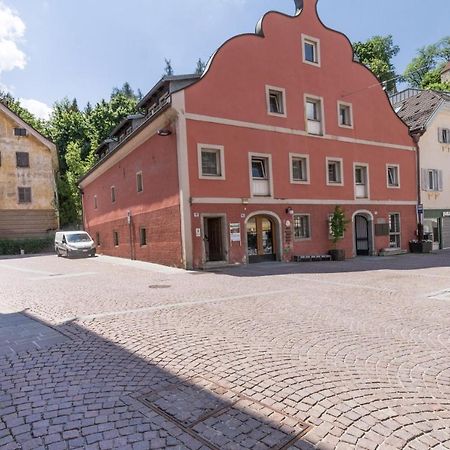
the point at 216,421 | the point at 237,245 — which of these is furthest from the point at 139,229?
the point at 216,421

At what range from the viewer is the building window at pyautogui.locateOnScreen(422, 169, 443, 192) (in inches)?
990

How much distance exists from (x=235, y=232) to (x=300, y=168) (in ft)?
18.4

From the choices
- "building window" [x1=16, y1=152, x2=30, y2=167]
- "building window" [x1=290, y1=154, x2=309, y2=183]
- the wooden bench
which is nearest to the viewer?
the wooden bench

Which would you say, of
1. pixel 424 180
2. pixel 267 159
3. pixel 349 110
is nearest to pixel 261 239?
pixel 267 159

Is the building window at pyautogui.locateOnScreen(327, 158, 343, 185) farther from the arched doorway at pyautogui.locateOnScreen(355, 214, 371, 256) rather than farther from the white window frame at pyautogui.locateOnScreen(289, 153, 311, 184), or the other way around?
the arched doorway at pyautogui.locateOnScreen(355, 214, 371, 256)

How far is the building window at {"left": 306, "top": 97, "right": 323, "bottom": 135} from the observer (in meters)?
20.2

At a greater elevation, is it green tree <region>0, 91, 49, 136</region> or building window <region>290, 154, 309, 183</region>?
green tree <region>0, 91, 49, 136</region>

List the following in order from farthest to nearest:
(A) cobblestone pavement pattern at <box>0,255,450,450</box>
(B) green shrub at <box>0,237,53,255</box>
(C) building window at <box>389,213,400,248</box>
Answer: (B) green shrub at <box>0,237,53,255</box>, (C) building window at <box>389,213,400,248</box>, (A) cobblestone pavement pattern at <box>0,255,450,450</box>

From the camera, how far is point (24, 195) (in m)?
34.4

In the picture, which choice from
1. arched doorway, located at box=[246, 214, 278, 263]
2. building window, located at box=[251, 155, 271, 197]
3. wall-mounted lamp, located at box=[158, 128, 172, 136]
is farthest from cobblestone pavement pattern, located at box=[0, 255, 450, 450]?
building window, located at box=[251, 155, 271, 197]

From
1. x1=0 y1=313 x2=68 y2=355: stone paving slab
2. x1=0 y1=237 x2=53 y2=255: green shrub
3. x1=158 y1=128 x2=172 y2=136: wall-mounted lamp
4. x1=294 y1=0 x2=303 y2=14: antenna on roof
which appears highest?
x1=294 y1=0 x2=303 y2=14: antenna on roof

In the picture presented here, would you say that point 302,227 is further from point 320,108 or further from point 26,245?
point 26,245

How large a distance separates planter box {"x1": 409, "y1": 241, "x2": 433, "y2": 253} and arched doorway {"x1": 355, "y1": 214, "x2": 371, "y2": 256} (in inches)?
132

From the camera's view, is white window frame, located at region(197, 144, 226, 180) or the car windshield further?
the car windshield
